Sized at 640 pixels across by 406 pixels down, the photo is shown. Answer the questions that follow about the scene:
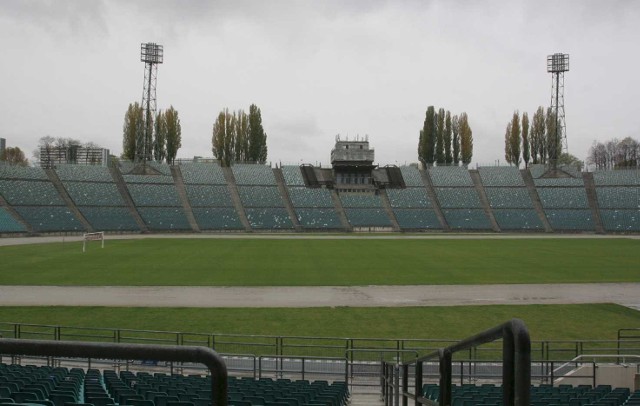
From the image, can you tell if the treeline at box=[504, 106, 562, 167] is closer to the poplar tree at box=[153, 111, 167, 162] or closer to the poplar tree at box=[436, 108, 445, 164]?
the poplar tree at box=[436, 108, 445, 164]

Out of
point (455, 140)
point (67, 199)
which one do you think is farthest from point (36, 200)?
point (455, 140)

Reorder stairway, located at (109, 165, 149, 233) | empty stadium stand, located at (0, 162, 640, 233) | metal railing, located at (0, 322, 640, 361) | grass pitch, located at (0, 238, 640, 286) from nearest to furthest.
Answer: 1. metal railing, located at (0, 322, 640, 361)
2. grass pitch, located at (0, 238, 640, 286)
3. empty stadium stand, located at (0, 162, 640, 233)
4. stairway, located at (109, 165, 149, 233)

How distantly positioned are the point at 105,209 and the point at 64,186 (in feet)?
31.1

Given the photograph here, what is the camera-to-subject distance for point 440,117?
125688mm

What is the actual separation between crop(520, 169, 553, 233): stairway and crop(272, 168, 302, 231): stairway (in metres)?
43.7

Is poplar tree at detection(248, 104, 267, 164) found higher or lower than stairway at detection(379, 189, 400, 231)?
higher

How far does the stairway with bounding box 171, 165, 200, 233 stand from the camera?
295 ft

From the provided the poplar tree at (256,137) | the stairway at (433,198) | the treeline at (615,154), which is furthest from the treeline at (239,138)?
the treeline at (615,154)

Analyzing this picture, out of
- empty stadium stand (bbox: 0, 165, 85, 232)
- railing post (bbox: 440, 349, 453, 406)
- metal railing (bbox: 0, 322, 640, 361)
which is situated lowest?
metal railing (bbox: 0, 322, 640, 361)

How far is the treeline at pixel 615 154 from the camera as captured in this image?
14875 centimetres

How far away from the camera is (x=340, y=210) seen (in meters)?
100

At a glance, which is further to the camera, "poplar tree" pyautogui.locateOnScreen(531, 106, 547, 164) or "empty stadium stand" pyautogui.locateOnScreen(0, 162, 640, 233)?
"poplar tree" pyautogui.locateOnScreen(531, 106, 547, 164)

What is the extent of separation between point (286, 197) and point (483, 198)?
3850 centimetres

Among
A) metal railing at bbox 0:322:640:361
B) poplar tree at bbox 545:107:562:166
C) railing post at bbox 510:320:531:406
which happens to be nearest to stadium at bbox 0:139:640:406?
railing post at bbox 510:320:531:406
